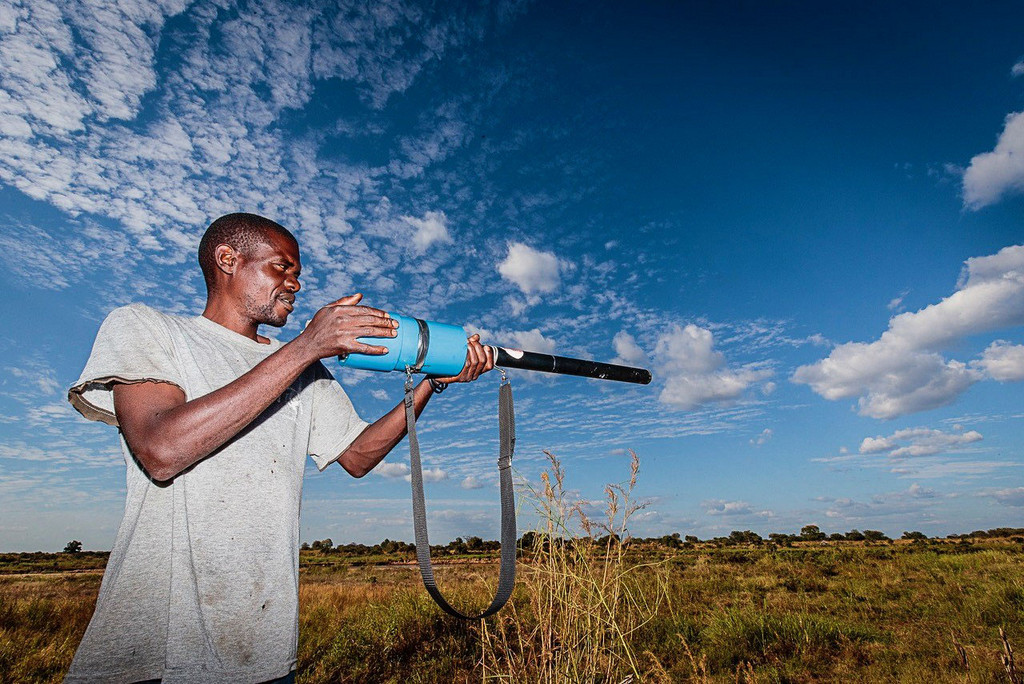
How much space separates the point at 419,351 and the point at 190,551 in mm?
1112

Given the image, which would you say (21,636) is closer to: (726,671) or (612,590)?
(612,590)

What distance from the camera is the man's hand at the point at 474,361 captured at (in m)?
2.60

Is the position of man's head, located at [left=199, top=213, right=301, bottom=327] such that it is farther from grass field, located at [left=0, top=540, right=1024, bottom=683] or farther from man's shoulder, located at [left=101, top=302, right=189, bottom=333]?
grass field, located at [left=0, top=540, right=1024, bottom=683]

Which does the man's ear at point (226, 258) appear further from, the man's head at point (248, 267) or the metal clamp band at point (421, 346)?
the metal clamp band at point (421, 346)

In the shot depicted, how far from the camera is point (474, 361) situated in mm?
2611

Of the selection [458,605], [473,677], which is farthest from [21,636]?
[473,677]

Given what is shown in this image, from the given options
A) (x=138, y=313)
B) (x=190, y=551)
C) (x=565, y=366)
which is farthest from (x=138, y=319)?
(x=565, y=366)

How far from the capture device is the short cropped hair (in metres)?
2.21

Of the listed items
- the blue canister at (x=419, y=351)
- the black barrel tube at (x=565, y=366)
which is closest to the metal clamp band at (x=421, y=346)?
the blue canister at (x=419, y=351)

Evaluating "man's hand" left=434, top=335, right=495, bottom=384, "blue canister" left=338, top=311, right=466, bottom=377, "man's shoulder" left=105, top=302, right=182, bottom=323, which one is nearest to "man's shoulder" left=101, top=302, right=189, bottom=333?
"man's shoulder" left=105, top=302, right=182, bottom=323

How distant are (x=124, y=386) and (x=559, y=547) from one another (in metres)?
3.23

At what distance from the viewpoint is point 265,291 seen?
7.29 feet

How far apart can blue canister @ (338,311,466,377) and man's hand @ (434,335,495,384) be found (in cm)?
5

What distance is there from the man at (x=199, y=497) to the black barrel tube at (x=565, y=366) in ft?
2.91
